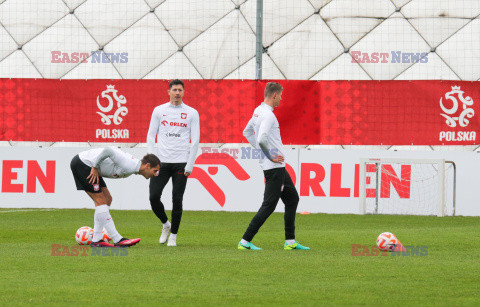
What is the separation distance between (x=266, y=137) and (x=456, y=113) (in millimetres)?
8482

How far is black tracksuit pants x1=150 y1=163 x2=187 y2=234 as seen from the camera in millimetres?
9922

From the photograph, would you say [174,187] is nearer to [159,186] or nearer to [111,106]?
[159,186]

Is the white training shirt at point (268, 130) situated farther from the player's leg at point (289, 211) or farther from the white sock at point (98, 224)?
the white sock at point (98, 224)

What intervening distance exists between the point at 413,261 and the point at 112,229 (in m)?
3.13

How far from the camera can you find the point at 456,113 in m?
16.8

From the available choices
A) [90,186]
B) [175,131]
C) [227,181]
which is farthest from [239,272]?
[227,181]

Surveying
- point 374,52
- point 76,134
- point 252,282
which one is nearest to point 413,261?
point 252,282

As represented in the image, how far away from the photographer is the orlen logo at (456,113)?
55.1 ft

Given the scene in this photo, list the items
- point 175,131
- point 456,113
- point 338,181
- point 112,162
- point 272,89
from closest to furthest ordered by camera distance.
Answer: point 272,89 < point 112,162 < point 175,131 < point 338,181 < point 456,113

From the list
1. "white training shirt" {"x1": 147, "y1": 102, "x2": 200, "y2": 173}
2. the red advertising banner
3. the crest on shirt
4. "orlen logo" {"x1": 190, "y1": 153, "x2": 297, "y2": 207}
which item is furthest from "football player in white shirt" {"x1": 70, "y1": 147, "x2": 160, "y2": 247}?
the crest on shirt

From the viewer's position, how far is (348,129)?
17.2 m

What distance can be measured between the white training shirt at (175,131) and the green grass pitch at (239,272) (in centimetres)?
98

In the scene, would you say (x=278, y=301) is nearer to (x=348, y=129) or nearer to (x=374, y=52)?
(x=348, y=129)

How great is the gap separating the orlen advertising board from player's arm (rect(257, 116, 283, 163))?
7531 millimetres
